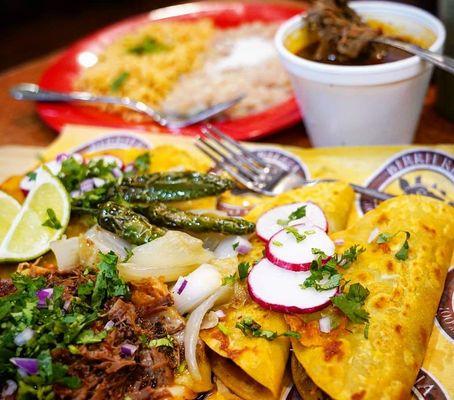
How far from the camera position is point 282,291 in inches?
85.9

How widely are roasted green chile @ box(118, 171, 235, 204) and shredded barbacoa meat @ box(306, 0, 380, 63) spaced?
103 cm

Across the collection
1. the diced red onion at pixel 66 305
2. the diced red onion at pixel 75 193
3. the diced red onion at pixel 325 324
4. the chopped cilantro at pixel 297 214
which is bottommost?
the diced red onion at pixel 75 193

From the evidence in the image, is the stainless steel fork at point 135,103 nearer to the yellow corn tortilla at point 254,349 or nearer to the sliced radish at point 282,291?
the sliced radish at point 282,291

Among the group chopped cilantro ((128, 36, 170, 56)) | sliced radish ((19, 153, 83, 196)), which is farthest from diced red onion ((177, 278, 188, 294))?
chopped cilantro ((128, 36, 170, 56))

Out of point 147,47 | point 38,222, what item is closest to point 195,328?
point 38,222

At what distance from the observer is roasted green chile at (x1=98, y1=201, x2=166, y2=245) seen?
2.49 m

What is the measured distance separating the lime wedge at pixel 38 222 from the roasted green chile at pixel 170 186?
0.33 metres

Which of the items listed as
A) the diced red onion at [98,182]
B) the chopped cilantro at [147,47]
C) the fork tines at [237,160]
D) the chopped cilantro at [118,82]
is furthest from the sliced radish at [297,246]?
the chopped cilantro at [147,47]

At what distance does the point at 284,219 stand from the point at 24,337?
128 cm

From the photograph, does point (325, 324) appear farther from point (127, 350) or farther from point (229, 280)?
point (127, 350)

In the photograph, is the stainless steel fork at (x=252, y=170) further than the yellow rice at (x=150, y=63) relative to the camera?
No

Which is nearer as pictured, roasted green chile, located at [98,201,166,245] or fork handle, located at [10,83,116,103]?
roasted green chile, located at [98,201,166,245]

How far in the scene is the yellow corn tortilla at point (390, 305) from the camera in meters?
1.96

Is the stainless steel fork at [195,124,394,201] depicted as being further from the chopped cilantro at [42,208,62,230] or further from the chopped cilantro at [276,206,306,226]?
the chopped cilantro at [42,208,62,230]
